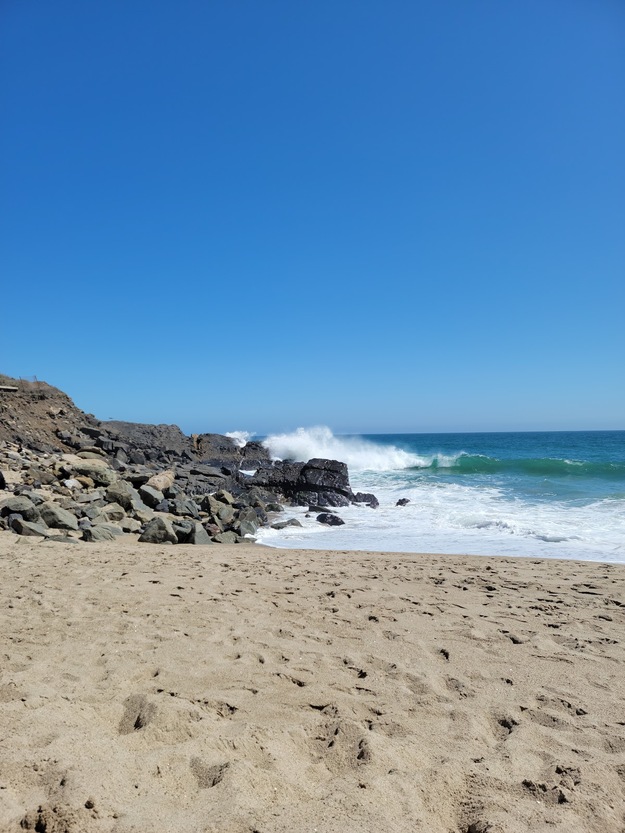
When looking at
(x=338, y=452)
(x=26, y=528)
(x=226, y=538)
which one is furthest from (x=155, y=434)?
(x=26, y=528)

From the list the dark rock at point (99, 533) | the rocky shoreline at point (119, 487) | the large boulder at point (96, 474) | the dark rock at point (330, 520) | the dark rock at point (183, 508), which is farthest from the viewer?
the dark rock at point (330, 520)

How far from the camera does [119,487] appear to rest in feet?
38.7

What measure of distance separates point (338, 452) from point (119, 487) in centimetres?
2407

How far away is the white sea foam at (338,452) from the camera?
33.4 metres

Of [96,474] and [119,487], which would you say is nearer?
[119,487]

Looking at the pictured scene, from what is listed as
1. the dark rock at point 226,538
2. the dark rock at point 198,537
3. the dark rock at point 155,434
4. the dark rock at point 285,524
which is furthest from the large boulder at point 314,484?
the dark rock at point 155,434

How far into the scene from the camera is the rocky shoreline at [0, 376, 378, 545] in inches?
364

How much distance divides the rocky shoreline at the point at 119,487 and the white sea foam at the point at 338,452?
7575 mm

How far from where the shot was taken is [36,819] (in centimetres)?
202

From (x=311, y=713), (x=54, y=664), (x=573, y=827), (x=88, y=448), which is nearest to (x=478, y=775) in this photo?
(x=573, y=827)

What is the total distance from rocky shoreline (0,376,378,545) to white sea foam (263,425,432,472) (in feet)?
24.9

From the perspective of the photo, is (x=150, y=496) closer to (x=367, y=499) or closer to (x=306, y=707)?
(x=367, y=499)

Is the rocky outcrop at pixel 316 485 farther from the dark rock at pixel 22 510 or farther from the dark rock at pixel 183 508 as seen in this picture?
the dark rock at pixel 22 510

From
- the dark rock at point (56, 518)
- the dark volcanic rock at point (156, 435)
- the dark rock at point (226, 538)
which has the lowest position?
the dark rock at point (226, 538)
